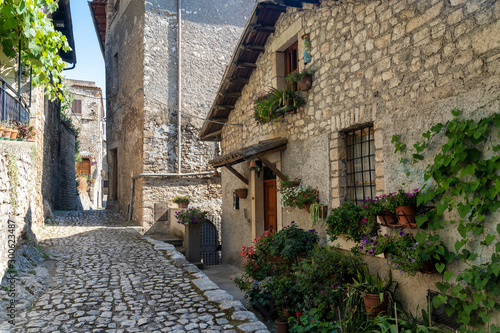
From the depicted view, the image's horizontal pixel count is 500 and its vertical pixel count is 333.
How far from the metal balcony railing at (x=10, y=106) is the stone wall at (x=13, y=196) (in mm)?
570

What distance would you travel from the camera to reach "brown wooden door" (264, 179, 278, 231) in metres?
7.85

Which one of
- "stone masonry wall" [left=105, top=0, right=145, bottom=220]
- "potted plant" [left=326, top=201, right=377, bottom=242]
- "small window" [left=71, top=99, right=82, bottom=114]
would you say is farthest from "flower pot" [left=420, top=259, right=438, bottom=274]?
"small window" [left=71, top=99, right=82, bottom=114]

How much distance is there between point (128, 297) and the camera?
4762mm

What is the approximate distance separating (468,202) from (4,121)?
6033mm

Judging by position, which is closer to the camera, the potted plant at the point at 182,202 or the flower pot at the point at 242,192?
the flower pot at the point at 242,192

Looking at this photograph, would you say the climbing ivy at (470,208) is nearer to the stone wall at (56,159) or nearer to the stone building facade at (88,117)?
the stone wall at (56,159)

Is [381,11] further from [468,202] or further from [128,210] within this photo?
[128,210]

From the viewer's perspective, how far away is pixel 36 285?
4.89 meters

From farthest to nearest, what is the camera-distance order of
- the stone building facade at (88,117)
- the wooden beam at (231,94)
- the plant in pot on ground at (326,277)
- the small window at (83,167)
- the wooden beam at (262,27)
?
1. the stone building facade at (88,117)
2. the small window at (83,167)
3. the wooden beam at (231,94)
4. the wooden beam at (262,27)
5. the plant in pot on ground at (326,277)

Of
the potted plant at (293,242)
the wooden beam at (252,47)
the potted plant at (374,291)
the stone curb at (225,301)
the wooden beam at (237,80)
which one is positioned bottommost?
the stone curb at (225,301)

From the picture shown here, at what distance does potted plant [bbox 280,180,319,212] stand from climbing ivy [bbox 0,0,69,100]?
4.31 metres

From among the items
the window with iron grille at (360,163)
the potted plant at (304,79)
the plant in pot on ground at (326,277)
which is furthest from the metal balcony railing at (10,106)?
the window with iron grille at (360,163)

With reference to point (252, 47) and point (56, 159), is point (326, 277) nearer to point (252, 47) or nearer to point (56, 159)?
point (252, 47)

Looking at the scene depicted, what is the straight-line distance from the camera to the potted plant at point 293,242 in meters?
5.49
